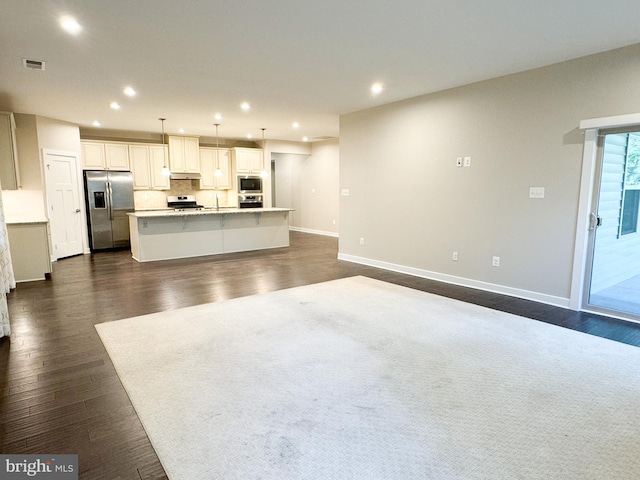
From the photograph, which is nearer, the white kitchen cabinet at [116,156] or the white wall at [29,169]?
the white wall at [29,169]

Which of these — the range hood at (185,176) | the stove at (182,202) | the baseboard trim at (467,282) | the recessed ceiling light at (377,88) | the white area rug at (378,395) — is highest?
the recessed ceiling light at (377,88)

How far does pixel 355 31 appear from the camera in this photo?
315 centimetres

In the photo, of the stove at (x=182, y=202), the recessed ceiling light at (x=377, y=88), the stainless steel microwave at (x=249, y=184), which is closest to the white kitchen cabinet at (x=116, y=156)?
the stove at (x=182, y=202)

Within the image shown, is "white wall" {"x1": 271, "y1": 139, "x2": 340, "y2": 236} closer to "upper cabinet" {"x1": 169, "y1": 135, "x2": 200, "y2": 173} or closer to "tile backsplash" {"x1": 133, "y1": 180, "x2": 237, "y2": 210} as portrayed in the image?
"tile backsplash" {"x1": 133, "y1": 180, "x2": 237, "y2": 210}

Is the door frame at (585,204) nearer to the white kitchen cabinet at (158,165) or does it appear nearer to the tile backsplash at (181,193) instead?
the tile backsplash at (181,193)

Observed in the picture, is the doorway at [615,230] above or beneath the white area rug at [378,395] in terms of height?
above

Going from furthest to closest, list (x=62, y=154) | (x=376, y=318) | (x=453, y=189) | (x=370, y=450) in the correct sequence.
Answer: (x=62, y=154)
(x=453, y=189)
(x=376, y=318)
(x=370, y=450)

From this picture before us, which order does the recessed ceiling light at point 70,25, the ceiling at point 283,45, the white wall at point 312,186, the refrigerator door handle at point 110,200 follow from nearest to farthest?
the ceiling at point 283,45, the recessed ceiling light at point 70,25, the refrigerator door handle at point 110,200, the white wall at point 312,186

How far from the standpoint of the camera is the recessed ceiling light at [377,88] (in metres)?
4.75

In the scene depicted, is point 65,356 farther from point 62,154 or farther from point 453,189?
point 62,154

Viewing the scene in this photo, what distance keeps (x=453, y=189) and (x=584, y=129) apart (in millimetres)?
1633

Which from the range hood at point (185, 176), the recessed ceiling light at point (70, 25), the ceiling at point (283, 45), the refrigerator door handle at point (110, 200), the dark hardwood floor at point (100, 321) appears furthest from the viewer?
the range hood at point (185, 176)

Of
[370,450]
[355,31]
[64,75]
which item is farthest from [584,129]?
[64,75]

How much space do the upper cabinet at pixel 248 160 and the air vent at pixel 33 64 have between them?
576 cm
